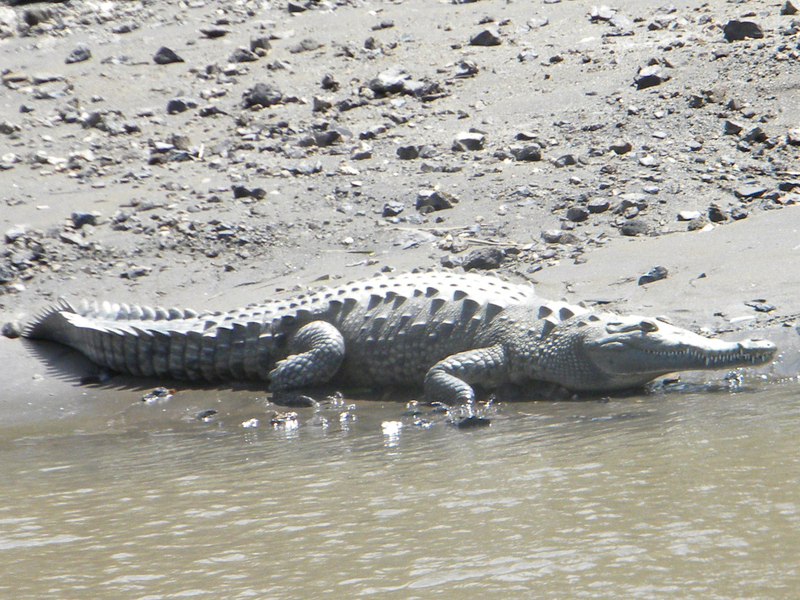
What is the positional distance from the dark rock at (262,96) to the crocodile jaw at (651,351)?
17.3ft

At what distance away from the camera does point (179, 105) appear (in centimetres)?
995

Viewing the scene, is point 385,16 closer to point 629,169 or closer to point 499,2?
point 499,2

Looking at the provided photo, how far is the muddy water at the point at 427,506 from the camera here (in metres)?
2.99

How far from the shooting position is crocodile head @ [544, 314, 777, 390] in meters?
5.09

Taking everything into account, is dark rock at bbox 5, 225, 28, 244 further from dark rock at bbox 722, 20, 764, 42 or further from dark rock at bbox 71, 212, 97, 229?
dark rock at bbox 722, 20, 764, 42

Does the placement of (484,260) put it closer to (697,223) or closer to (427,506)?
(697,223)

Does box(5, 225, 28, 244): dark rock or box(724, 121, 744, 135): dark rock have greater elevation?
box(724, 121, 744, 135): dark rock

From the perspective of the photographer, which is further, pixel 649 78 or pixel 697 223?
pixel 649 78

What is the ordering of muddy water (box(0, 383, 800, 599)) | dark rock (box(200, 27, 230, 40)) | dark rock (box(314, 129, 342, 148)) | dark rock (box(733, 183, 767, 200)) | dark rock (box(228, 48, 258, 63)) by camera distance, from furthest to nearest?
dark rock (box(200, 27, 230, 40)), dark rock (box(228, 48, 258, 63)), dark rock (box(314, 129, 342, 148)), dark rock (box(733, 183, 767, 200)), muddy water (box(0, 383, 800, 599))

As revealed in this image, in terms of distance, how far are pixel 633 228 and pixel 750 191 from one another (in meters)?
0.98

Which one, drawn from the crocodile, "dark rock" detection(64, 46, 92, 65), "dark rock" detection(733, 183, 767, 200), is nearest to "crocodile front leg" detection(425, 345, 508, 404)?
the crocodile

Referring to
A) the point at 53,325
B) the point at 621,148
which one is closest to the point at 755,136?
the point at 621,148

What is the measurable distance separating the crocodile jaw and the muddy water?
A: 7.2 inches

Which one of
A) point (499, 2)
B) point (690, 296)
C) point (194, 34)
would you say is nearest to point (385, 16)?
point (499, 2)
